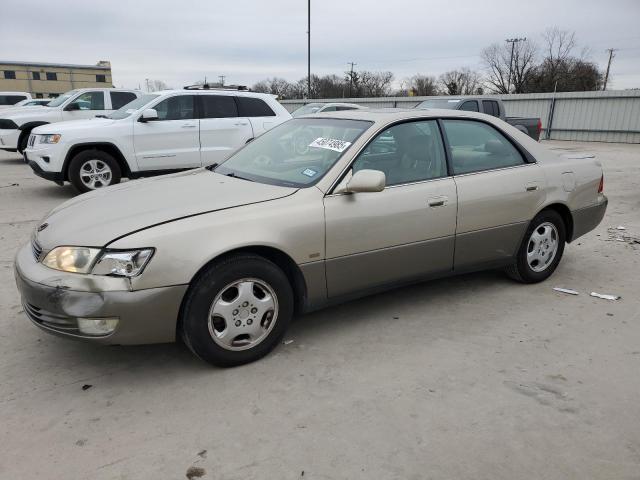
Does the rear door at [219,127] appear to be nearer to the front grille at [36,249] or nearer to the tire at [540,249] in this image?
the tire at [540,249]

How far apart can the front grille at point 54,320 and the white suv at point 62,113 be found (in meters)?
10.5

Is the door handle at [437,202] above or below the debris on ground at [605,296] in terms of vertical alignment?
above

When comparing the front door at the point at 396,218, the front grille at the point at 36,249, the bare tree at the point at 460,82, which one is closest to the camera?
the front grille at the point at 36,249

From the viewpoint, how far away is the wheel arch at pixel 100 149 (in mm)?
8109

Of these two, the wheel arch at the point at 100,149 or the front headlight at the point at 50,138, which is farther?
the wheel arch at the point at 100,149

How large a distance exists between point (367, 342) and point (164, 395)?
4.48ft

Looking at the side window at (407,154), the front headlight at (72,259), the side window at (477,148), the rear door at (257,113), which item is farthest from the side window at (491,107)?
the front headlight at (72,259)

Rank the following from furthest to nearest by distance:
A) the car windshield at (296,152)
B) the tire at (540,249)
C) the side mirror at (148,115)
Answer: the side mirror at (148,115)
the tire at (540,249)
the car windshield at (296,152)

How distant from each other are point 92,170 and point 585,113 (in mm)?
23228

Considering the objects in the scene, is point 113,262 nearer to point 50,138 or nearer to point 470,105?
point 50,138

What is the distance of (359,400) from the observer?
2.79m

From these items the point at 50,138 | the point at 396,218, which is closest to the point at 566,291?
the point at 396,218

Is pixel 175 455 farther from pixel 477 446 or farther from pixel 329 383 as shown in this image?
pixel 477 446

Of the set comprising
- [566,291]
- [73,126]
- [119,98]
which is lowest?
[566,291]
